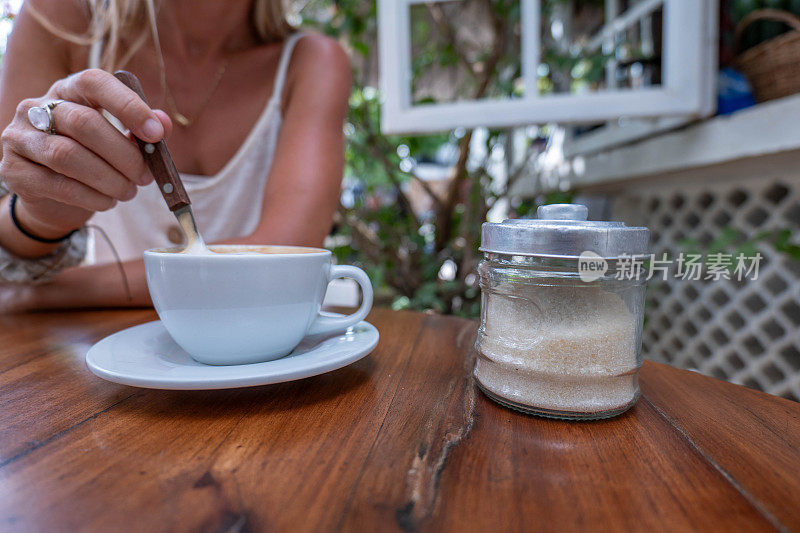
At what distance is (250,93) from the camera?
1.00 metres

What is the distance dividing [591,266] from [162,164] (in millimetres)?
374

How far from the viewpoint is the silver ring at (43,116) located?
413mm

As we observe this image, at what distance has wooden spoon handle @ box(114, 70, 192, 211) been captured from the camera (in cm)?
41

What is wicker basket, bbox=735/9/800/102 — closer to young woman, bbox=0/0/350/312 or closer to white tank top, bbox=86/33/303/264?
young woman, bbox=0/0/350/312

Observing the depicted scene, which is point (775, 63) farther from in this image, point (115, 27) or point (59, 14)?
point (59, 14)

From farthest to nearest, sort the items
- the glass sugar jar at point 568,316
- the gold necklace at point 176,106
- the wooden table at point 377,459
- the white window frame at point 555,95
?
the white window frame at point 555,95, the gold necklace at point 176,106, the glass sugar jar at point 568,316, the wooden table at point 377,459

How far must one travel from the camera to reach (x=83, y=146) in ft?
1.38

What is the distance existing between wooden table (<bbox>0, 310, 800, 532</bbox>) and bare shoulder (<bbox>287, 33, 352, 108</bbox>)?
0.71m

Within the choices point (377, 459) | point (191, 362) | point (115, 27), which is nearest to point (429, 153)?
point (115, 27)

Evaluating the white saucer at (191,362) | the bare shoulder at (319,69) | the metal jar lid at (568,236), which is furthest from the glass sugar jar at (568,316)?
the bare shoulder at (319,69)

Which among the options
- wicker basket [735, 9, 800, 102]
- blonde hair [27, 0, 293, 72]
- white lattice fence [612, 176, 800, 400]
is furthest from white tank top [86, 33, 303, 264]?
white lattice fence [612, 176, 800, 400]

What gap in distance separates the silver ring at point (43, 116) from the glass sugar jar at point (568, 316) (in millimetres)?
409

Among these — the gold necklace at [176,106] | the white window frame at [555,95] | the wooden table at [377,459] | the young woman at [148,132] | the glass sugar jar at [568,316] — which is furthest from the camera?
the white window frame at [555,95]

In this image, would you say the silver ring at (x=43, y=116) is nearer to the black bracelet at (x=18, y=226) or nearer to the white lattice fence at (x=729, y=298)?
the black bracelet at (x=18, y=226)
